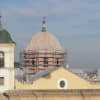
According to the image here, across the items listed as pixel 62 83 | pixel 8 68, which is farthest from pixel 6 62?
pixel 62 83

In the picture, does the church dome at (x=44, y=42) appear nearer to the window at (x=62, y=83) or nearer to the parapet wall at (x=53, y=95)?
the window at (x=62, y=83)

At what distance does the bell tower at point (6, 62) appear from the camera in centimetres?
2619

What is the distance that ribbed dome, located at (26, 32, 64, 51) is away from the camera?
119 ft

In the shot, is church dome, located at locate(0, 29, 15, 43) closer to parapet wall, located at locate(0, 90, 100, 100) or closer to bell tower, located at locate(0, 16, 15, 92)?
bell tower, located at locate(0, 16, 15, 92)

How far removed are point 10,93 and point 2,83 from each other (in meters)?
0.74

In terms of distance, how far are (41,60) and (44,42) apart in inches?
57.1

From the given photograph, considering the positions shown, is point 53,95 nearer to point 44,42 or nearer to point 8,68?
point 8,68

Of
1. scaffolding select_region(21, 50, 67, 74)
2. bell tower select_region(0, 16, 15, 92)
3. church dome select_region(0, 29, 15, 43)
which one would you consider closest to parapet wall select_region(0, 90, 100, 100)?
bell tower select_region(0, 16, 15, 92)

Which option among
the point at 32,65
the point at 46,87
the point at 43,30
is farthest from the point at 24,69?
the point at 46,87

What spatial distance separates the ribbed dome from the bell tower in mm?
9943

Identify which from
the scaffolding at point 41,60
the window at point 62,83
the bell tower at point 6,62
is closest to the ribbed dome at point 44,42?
the scaffolding at point 41,60

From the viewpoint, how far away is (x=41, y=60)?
36.3 m

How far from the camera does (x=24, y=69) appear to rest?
3609 centimetres

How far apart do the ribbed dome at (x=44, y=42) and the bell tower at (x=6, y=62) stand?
9.94m
